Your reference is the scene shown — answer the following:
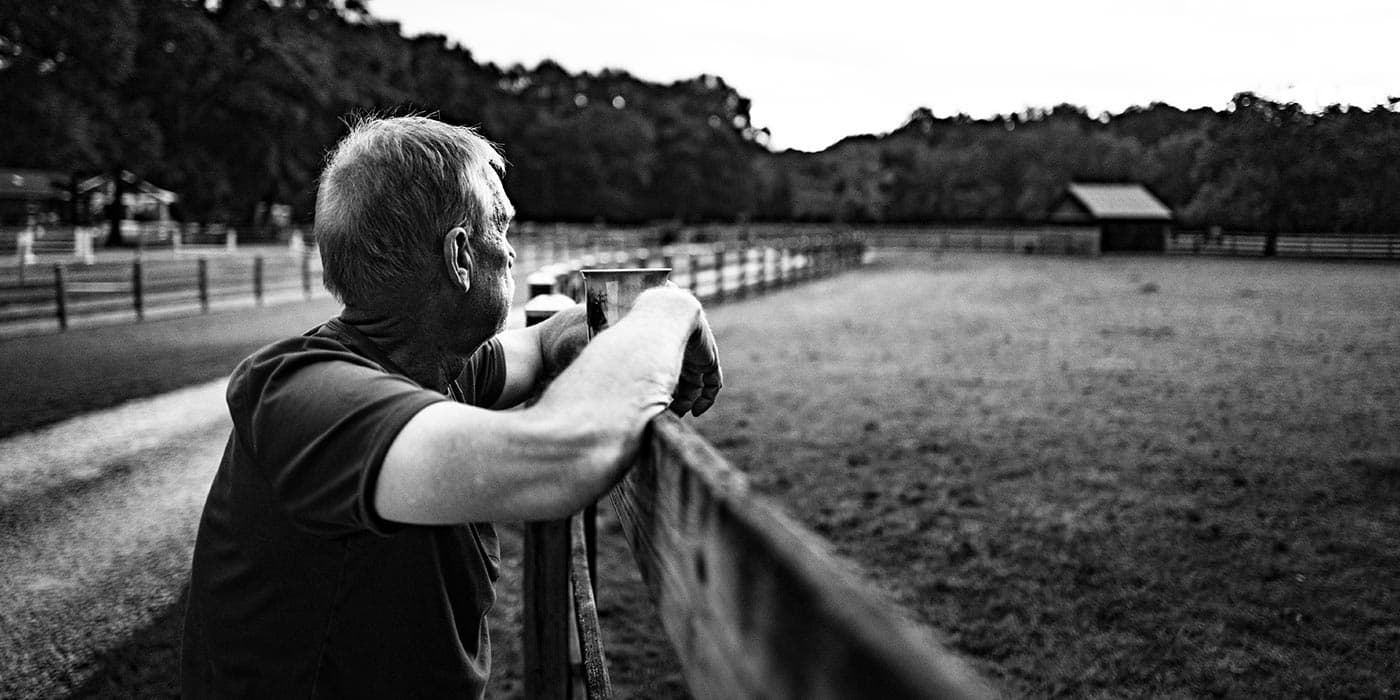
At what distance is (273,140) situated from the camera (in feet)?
153

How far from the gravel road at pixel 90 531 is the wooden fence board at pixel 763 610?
3386 mm

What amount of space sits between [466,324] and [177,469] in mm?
5565

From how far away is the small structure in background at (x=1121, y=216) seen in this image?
48.6 m

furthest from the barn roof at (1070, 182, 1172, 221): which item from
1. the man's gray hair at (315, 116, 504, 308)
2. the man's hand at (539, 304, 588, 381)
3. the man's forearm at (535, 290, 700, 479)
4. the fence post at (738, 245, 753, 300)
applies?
the man's forearm at (535, 290, 700, 479)

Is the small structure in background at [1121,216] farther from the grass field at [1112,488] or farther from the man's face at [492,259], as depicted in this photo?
the man's face at [492,259]

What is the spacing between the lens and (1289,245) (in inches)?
1596

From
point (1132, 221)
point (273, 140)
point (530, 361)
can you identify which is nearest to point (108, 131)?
point (273, 140)

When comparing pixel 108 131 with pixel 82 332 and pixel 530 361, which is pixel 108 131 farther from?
pixel 530 361

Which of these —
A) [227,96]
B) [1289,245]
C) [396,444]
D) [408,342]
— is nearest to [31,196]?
[227,96]

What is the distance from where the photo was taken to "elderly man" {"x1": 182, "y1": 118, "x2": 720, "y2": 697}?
1.03 metres

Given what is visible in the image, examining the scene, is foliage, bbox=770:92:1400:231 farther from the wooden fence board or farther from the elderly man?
the wooden fence board

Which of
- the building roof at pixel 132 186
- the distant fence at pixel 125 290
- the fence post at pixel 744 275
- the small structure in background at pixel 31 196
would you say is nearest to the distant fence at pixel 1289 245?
the fence post at pixel 744 275

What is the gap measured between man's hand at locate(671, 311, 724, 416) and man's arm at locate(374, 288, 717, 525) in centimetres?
36

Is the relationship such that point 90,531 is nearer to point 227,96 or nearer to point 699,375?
point 699,375
